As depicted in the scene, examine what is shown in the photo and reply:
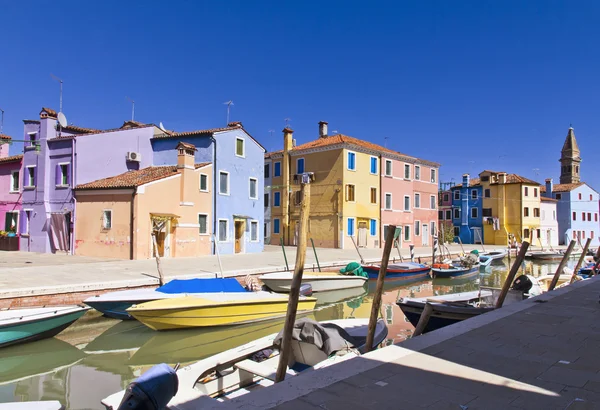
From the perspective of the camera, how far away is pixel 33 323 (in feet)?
29.8

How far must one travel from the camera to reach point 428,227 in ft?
131

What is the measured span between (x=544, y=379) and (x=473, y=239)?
48170mm

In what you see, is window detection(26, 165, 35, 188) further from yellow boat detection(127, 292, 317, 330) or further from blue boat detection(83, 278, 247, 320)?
yellow boat detection(127, 292, 317, 330)

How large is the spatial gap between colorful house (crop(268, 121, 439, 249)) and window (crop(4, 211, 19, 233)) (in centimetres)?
1781

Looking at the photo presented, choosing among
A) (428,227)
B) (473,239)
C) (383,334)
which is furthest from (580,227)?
(383,334)

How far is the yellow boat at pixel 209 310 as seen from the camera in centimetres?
1028

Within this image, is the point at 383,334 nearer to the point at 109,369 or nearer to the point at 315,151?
the point at 109,369

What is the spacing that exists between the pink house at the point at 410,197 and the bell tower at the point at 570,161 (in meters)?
50.1

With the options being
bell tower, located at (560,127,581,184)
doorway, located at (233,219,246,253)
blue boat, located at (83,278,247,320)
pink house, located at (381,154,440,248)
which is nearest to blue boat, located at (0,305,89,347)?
blue boat, located at (83,278,247,320)

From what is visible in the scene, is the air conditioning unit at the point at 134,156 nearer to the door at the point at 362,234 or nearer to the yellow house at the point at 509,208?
the door at the point at 362,234

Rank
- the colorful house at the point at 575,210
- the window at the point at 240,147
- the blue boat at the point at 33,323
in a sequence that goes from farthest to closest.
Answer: the colorful house at the point at 575,210
the window at the point at 240,147
the blue boat at the point at 33,323

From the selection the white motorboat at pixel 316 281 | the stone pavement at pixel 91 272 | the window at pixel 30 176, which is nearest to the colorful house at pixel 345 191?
the stone pavement at pixel 91 272

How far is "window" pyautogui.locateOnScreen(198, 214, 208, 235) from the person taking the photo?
2345 cm

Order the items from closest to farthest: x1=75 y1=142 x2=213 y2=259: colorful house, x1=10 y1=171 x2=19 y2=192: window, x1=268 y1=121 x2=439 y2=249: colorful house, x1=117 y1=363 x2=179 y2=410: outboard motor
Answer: x1=117 y1=363 x2=179 y2=410: outboard motor → x1=75 y1=142 x2=213 y2=259: colorful house → x1=10 y1=171 x2=19 y2=192: window → x1=268 y1=121 x2=439 y2=249: colorful house
